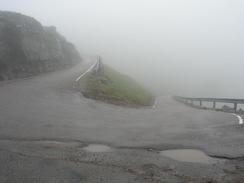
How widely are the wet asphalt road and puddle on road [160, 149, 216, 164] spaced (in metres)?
0.27

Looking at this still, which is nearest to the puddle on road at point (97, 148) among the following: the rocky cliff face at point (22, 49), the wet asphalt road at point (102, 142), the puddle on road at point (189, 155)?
the wet asphalt road at point (102, 142)

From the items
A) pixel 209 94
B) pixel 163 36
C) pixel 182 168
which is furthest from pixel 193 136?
pixel 163 36

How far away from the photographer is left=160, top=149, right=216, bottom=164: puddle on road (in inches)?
377

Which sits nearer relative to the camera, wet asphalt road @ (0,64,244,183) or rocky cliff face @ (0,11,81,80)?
wet asphalt road @ (0,64,244,183)

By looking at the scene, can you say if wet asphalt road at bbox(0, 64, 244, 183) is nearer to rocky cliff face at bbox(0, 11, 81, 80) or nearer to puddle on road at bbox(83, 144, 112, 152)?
puddle on road at bbox(83, 144, 112, 152)

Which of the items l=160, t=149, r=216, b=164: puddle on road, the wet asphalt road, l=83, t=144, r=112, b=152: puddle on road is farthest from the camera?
l=83, t=144, r=112, b=152: puddle on road

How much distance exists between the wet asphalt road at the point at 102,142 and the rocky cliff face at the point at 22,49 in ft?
33.0

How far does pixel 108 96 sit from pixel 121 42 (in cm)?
11166

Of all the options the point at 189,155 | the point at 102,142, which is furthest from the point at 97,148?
the point at 189,155

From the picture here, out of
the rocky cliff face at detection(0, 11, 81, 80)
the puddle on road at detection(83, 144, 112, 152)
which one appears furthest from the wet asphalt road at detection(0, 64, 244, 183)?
the rocky cliff face at detection(0, 11, 81, 80)

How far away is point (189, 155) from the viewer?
1006 centimetres

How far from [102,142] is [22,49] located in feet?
68.6

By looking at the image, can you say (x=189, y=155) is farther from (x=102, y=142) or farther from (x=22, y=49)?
(x=22, y=49)

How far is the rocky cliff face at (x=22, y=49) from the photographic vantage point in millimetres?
27422
